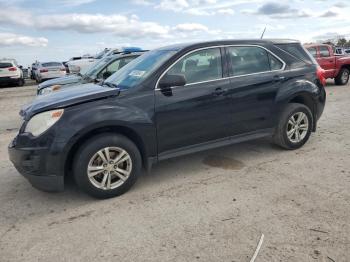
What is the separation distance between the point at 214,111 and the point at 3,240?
9.26ft

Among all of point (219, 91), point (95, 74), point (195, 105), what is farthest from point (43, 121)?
point (95, 74)

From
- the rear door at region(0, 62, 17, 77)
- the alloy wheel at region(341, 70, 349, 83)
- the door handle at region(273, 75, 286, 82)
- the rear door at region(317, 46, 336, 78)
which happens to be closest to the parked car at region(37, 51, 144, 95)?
the door handle at region(273, 75, 286, 82)

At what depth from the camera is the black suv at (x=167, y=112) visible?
3867mm

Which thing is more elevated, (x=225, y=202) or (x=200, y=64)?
(x=200, y=64)

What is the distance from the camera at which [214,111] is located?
467cm

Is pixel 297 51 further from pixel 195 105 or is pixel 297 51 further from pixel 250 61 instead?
pixel 195 105

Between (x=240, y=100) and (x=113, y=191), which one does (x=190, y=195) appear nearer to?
(x=113, y=191)

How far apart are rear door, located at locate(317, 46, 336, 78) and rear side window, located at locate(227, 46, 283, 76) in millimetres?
9496

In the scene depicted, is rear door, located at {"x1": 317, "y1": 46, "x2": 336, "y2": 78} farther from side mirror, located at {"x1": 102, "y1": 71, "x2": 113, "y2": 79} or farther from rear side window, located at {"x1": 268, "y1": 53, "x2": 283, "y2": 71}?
rear side window, located at {"x1": 268, "y1": 53, "x2": 283, "y2": 71}

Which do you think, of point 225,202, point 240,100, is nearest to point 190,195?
point 225,202

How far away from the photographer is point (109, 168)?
13.2 feet

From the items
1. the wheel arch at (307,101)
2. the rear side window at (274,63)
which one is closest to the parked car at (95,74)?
the rear side window at (274,63)

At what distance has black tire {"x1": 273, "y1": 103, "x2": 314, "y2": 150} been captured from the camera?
17.5 feet

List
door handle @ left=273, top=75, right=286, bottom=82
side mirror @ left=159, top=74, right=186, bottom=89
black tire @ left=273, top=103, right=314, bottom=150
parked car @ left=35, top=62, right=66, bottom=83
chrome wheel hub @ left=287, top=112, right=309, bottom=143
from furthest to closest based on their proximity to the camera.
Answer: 1. parked car @ left=35, top=62, right=66, bottom=83
2. chrome wheel hub @ left=287, top=112, right=309, bottom=143
3. black tire @ left=273, top=103, right=314, bottom=150
4. door handle @ left=273, top=75, right=286, bottom=82
5. side mirror @ left=159, top=74, right=186, bottom=89
